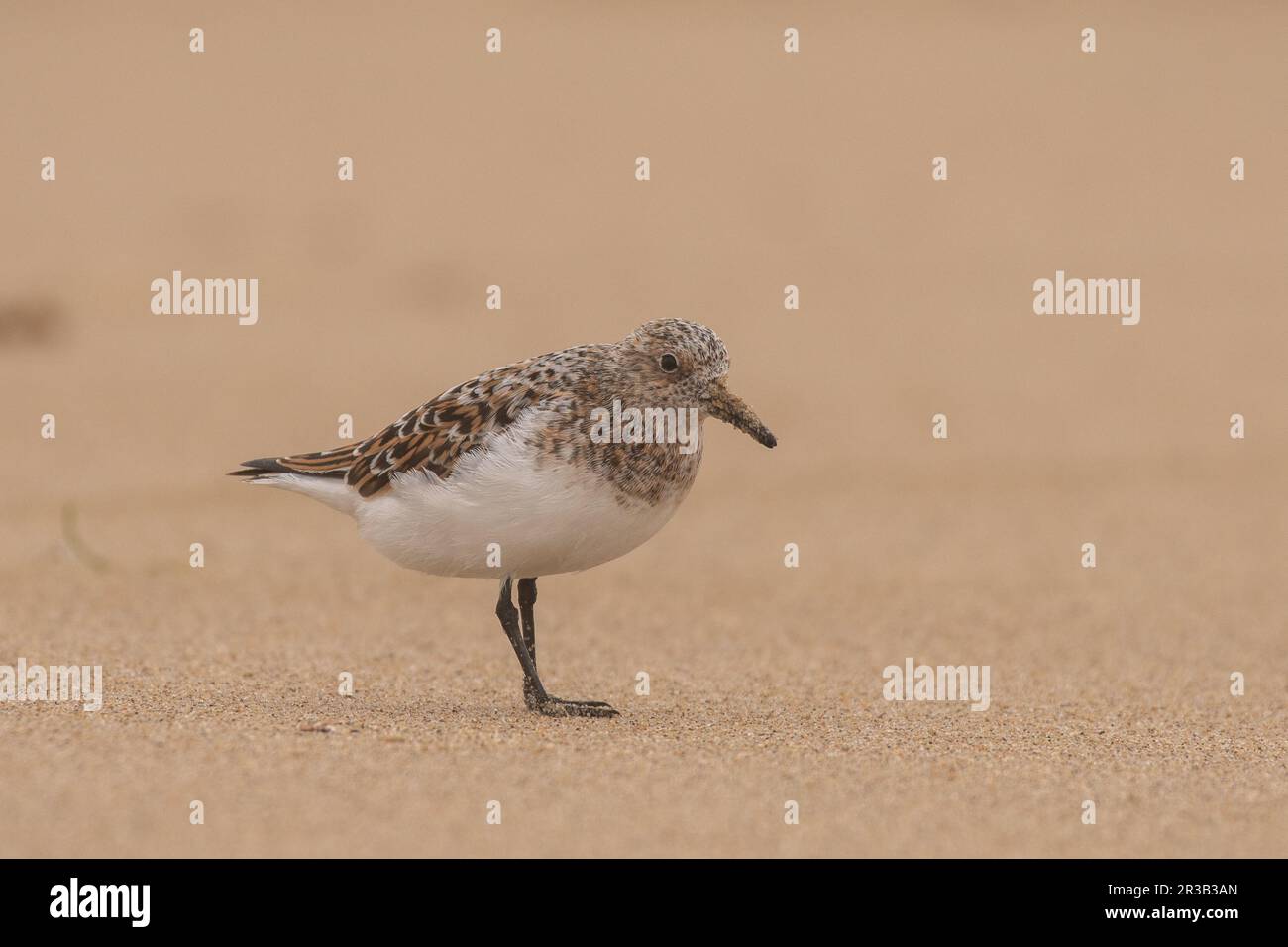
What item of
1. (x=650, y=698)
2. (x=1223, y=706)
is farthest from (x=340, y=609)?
(x=1223, y=706)

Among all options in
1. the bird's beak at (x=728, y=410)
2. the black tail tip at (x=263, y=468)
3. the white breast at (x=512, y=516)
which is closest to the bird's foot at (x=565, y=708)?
the white breast at (x=512, y=516)

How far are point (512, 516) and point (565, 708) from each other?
3.71ft

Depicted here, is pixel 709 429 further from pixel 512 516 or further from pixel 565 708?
pixel 512 516

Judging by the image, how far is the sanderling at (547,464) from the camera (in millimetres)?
6688

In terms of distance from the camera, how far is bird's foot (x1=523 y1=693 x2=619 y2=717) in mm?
7352

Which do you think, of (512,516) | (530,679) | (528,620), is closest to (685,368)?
(512,516)

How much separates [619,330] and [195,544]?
6.69 metres

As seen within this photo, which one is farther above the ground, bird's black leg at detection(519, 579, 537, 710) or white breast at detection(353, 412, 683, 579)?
white breast at detection(353, 412, 683, 579)

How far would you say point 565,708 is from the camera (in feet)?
24.2

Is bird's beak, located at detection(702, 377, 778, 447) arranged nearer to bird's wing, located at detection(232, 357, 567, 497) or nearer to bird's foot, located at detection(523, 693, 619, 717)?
bird's wing, located at detection(232, 357, 567, 497)

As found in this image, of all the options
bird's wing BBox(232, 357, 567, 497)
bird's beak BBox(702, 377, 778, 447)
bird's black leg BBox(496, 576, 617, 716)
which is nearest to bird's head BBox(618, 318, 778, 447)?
bird's beak BBox(702, 377, 778, 447)

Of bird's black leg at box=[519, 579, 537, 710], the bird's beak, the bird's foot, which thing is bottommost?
the bird's foot

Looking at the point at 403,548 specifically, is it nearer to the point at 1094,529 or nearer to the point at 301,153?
the point at 1094,529

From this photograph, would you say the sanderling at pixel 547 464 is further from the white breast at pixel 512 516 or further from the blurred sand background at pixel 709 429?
the blurred sand background at pixel 709 429
